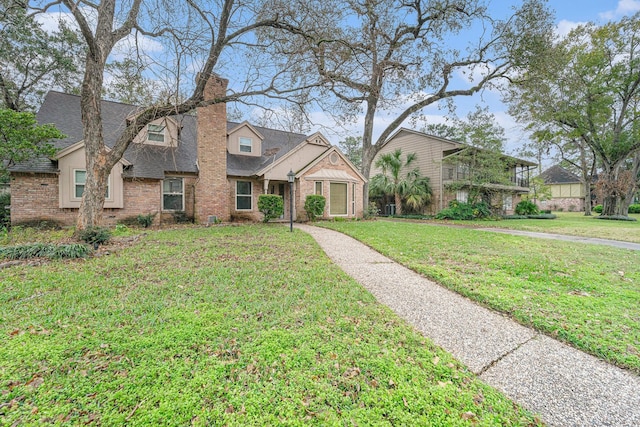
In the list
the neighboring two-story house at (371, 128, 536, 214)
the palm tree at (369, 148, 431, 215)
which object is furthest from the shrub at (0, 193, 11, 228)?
the neighboring two-story house at (371, 128, 536, 214)

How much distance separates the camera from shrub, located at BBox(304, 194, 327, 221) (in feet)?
44.5

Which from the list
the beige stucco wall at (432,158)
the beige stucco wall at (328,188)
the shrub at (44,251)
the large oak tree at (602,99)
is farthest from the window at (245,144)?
the large oak tree at (602,99)

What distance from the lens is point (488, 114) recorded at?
17031 mm

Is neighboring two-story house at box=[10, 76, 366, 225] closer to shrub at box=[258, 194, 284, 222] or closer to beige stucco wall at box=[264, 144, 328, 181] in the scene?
beige stucco wall at box=[264, 144, 328, 181]

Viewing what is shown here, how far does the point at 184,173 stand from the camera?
12773 mm

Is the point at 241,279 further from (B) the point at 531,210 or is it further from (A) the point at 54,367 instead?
(B) the point at 531,210

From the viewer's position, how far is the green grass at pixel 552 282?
117 inches

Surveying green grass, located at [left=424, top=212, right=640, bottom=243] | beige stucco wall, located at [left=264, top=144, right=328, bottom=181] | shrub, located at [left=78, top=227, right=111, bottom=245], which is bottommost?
green grass, located at [left=424, top=212, right=640, bottom=243]

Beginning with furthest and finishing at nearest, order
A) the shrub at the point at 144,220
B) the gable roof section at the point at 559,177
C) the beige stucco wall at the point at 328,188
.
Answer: the gable roof section at the point at 559,177 → the beige stucco wall at the point at 328,188 → the shrub at the point at 144,220

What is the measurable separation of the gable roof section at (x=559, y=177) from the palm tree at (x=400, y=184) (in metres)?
27.9

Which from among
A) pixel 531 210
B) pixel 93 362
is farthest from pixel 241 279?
pixel 531 210

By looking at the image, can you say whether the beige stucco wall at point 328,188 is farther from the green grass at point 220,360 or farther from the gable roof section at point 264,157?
the green grass at point 220,360

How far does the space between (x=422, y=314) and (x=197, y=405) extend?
2.79 meters

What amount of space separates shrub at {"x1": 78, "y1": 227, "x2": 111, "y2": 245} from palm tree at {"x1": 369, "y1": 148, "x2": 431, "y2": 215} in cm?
1793
